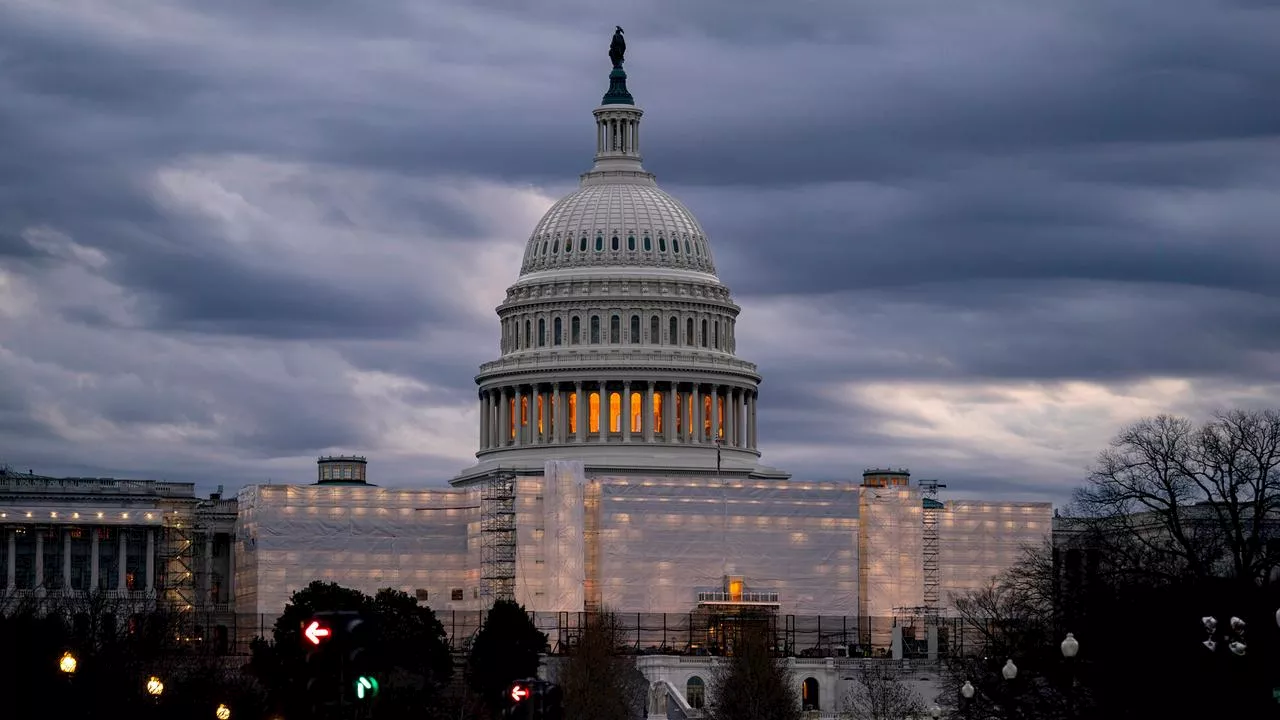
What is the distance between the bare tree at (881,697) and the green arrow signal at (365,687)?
292 feet

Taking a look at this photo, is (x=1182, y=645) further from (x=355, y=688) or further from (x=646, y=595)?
(x=646, y=595)

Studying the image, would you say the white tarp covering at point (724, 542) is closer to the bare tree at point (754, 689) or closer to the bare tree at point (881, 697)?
the bare tree at point (881, 697)

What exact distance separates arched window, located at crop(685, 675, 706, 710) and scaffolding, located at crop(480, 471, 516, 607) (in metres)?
23.6

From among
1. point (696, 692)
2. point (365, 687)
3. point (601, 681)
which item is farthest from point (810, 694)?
point (365, 687)

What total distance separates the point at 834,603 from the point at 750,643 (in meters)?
43.8

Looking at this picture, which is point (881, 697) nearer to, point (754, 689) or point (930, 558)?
point (754, 689)

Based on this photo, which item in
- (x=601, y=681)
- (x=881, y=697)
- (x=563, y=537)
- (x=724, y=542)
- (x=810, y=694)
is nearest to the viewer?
(x=601, y=681)

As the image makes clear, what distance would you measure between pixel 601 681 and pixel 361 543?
188 ft

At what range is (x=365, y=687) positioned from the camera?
145 feet

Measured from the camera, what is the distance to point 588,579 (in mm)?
192250

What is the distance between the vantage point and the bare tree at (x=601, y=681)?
132750mm

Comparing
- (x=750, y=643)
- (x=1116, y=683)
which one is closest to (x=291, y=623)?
(x=750, y=643)

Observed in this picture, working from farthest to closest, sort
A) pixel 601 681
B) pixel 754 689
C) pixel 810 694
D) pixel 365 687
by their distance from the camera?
pixel 810 694 → pixel 754 689 → pixel 601 681 → pixel 365 687

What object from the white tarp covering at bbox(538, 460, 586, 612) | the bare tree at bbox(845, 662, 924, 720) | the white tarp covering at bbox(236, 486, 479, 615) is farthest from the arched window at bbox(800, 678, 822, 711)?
the white tarp covering at bbox(236, 486, 479, 615)
